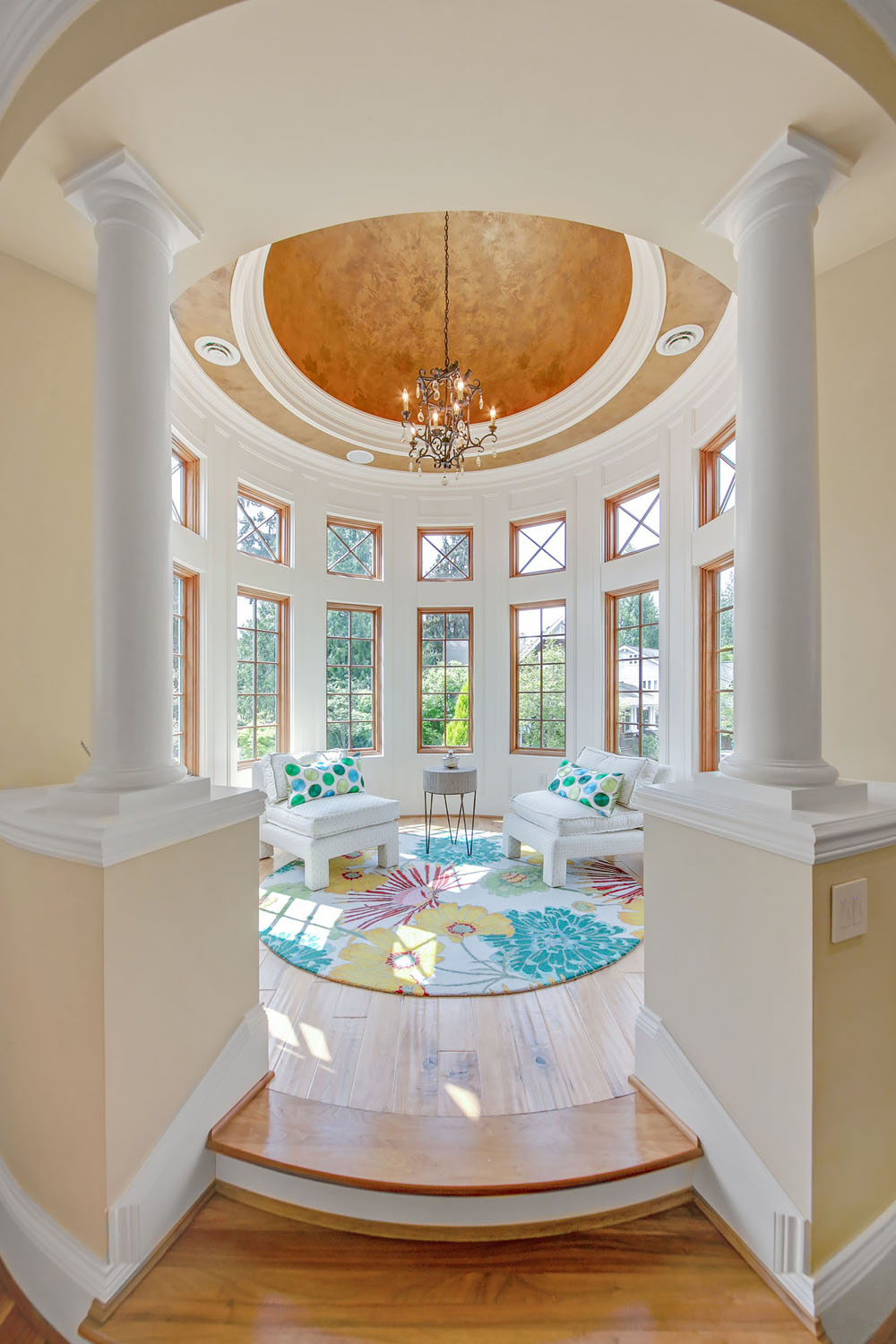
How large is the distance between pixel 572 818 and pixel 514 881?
589 millimetres

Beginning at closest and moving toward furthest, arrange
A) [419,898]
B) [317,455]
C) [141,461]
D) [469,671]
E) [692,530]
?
[141,461], [419,898], [692,530], [317,455], [469,671]

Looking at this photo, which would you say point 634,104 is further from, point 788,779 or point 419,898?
point 419,898

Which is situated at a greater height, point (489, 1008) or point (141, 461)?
point (141, 461)

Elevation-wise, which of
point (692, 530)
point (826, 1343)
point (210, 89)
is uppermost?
point (210, 89)

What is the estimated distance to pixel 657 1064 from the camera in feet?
5.92

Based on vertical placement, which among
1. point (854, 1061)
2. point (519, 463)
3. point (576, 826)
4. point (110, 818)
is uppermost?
point (519, 463)

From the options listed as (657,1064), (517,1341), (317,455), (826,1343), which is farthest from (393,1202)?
(317,455)

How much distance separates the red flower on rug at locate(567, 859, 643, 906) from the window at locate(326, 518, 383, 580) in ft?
11.1

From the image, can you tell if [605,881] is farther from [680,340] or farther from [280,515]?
[280,515]

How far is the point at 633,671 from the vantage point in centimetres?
498

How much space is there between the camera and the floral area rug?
271 centimetres

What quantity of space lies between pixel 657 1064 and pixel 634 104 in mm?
2835

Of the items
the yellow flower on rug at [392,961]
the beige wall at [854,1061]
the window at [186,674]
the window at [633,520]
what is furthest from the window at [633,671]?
the window at [186,674]

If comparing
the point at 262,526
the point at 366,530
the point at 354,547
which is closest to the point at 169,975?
the point at 262,526
